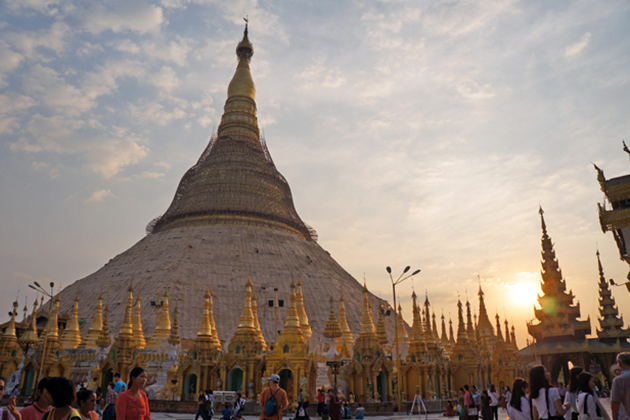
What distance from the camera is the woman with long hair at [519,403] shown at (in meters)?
7.41

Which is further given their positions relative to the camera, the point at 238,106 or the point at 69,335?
the point at 238,106

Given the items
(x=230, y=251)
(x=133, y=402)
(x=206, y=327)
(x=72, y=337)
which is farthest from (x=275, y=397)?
(x=230, y=251)

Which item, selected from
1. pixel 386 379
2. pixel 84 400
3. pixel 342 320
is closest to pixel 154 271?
pixel 342 320

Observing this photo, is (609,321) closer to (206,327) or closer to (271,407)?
(206,327)

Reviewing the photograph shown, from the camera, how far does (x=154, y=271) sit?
5384 centimetres

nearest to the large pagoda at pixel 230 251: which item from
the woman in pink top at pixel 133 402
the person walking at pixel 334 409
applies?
the person walking at pixel 334 409

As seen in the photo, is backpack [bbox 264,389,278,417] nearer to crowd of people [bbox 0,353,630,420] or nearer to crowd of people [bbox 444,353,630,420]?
crowd of people [bbox 0,353,630,420]

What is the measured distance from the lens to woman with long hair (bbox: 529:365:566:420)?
693 centimetres

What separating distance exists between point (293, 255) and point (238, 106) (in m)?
24.3

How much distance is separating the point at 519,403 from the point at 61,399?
6059mm

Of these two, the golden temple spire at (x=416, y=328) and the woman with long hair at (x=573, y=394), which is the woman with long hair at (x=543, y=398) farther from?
the golden temple spire at (x=416, y=328)

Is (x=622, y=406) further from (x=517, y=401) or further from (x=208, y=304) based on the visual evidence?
(x=208, y=304)

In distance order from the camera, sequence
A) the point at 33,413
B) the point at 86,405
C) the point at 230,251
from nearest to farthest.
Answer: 1. the point at 33,413
2. the point at 86,405
3. the point at 230,251

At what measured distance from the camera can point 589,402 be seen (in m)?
6.89
